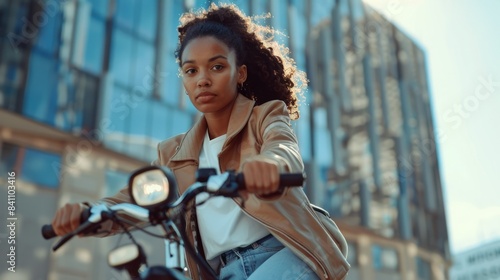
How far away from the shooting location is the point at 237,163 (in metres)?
2.09

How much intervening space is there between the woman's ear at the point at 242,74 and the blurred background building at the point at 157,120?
6575mm

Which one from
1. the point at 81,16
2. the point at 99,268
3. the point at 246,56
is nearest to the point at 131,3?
the point at 81,16

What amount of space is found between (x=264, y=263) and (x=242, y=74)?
85 centimetres

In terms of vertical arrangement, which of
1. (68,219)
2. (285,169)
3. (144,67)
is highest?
(144,67)

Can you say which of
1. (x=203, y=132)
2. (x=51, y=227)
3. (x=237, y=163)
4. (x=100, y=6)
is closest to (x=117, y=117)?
(x=100, y=6)

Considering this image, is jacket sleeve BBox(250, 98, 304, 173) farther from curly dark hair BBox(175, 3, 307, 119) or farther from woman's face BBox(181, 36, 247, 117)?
curly dark hair BBox(175, 3, 307, 119)

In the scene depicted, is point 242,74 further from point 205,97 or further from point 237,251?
point 237,251

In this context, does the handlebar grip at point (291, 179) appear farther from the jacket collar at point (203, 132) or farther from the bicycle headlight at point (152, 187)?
the jacket collar at point (203, 132)

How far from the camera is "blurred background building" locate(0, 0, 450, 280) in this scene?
11.8 meters

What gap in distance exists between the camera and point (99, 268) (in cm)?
1245

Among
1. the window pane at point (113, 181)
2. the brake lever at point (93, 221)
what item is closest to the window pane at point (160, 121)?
the window pane at point (113, 181)

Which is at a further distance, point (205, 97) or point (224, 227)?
point (205, 97)

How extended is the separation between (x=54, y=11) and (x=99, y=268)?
5.54 m

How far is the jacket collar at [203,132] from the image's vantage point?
6.87ft
